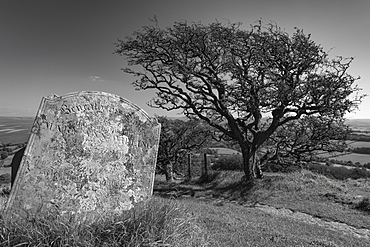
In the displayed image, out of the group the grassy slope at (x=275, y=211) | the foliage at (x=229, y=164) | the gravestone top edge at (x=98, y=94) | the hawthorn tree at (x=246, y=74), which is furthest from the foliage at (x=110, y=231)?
the foliage at (x=229, y=164)

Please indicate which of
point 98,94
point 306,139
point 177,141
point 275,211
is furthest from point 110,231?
point 177,141

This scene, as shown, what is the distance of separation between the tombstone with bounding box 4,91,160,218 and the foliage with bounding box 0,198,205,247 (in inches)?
18.7

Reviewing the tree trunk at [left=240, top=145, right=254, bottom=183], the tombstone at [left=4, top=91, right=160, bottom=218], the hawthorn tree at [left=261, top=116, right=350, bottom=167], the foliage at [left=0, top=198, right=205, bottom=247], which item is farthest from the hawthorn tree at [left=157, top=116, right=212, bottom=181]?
the foliage at [left=0, top=198, right=205, bottom=247]

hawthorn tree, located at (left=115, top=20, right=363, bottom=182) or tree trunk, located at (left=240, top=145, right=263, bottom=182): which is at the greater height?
hawthorn tree, located at (left=115, top=20, right=363, bottom=182)

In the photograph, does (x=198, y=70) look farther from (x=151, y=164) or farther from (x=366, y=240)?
(x=366, y=240)

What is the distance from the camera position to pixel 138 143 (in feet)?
Answer: 15.6

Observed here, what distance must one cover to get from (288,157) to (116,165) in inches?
524

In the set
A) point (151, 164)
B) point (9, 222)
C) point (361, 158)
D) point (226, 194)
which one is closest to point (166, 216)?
point (151, 164)

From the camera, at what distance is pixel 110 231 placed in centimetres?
330

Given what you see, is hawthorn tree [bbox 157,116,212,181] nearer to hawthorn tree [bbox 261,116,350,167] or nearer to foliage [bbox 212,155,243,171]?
foliage [bbox 212,155,243,171]

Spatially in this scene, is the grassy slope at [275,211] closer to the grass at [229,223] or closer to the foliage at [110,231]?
the grass at [229,223]

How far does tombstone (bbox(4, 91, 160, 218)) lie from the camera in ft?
12.6

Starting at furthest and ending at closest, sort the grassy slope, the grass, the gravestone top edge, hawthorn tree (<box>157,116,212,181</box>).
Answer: hawthorn tree (<box>157,116,212,181</box>) → the grassy slope → the gravestone top edge → the grass

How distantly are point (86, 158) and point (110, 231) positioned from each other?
4.97ft
